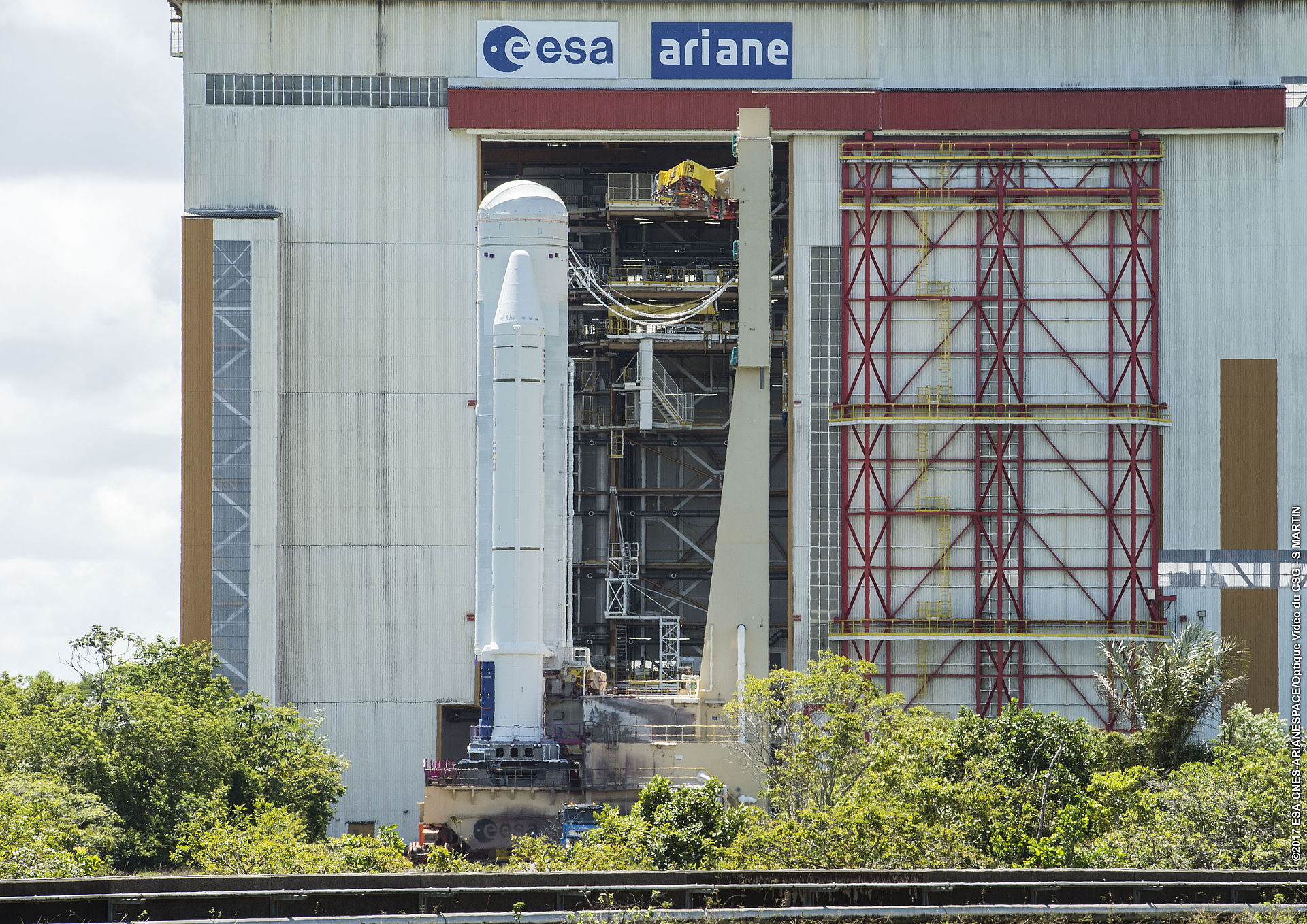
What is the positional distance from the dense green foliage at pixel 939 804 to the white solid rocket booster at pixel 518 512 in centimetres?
789

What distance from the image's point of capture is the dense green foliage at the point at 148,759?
42.0 metres

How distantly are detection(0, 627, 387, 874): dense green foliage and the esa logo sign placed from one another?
74.0ft

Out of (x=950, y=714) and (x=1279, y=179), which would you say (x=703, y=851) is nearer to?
(x=950, y=714)

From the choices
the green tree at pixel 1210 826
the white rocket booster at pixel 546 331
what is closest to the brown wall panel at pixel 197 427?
the white rocket booster at pixel 546 331

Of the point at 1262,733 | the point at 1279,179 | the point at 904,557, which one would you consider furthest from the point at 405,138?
the point at 1262,733

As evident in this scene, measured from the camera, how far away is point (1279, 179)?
5956 cm

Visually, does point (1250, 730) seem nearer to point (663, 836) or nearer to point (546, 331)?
point (663, 836)

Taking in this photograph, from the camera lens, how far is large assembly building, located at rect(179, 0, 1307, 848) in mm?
58219

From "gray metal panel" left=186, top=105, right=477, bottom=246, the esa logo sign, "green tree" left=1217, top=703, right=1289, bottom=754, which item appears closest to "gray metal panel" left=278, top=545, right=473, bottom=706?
"gray metal panel" left=186, top=105, right=477, bottom=246

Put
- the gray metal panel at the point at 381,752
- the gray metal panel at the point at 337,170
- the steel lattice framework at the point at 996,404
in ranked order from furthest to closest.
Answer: the gray metal panel at the point at 337,170, the steel lattice framework at the point at 996,404, the gray metal panel at the point at 381,752

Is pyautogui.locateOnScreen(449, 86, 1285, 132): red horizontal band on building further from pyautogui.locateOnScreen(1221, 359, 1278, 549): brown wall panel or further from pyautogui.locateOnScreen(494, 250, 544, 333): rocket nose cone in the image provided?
pyautogui.locateOnScreen(1221, 359, 1278, 549): brown wall panel

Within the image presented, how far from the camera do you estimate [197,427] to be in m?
58.4

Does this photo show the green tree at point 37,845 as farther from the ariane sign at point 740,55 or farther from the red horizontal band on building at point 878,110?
the ariane sign at point 740,55

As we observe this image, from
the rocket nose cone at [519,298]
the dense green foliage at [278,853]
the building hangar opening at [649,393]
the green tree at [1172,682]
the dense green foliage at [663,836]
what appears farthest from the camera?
the building hangar opening at [649,393]
